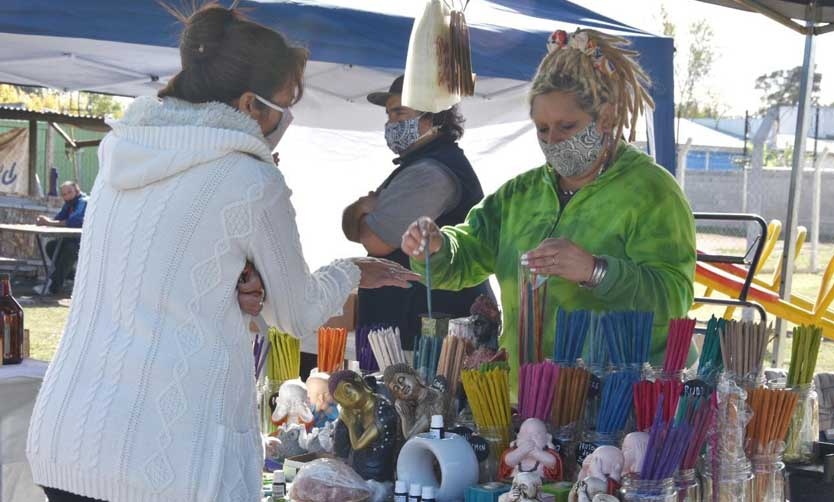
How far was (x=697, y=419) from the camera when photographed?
160 centimetres

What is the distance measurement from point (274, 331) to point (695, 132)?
85.9 ft

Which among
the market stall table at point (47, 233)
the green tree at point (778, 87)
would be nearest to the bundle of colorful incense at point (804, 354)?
the market stall table at point (47, 233)

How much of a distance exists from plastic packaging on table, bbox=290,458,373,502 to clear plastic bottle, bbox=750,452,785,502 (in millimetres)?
663

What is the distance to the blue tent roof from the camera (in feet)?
10.9

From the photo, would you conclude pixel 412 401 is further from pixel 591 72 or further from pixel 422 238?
pixel 591 72

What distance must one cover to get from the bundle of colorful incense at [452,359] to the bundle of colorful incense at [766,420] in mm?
535

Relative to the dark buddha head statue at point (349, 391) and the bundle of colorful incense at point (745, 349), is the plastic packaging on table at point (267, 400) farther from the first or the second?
the bundle of colorful incense at point (745, 349)

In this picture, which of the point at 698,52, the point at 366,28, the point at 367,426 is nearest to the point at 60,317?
the point at 366,28

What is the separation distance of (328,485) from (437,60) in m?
1.34

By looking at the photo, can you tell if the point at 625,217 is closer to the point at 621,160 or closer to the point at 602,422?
the point at 621,160

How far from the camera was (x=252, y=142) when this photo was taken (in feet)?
5.24

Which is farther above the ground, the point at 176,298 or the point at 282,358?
the point at 176,298

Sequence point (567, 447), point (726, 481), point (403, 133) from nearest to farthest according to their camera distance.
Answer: point (726, 481), point (567, 447), point (403, 133)

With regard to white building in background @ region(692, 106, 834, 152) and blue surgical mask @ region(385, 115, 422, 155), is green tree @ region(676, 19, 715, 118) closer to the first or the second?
white building in background @ region(692, 106, 834, 152)
